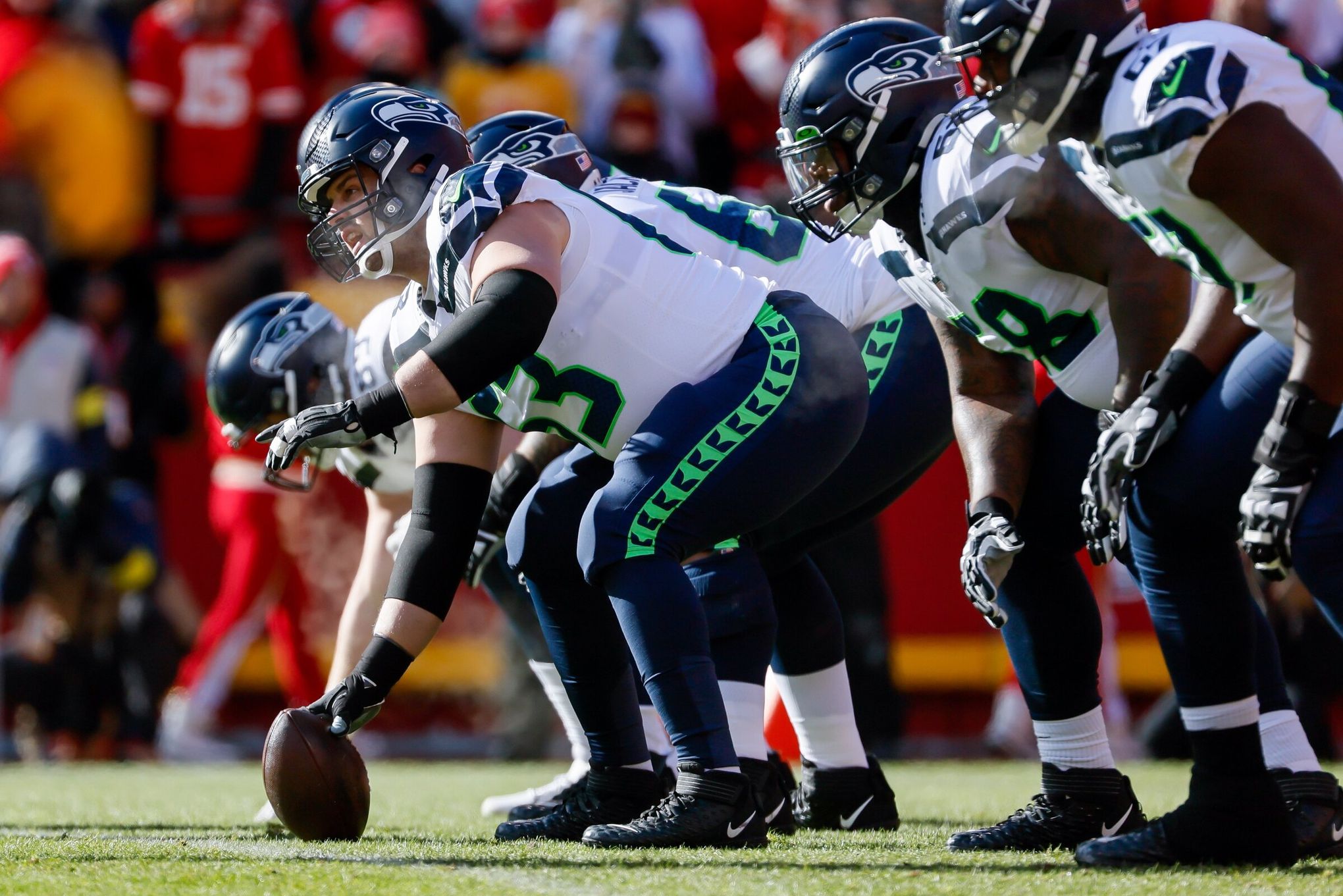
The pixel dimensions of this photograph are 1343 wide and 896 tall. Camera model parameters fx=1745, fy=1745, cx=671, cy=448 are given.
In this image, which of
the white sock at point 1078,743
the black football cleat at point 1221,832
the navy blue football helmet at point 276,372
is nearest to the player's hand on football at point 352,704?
the navy blue football helmet at point 276,372

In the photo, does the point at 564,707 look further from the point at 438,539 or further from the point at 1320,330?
the point at 1320,330

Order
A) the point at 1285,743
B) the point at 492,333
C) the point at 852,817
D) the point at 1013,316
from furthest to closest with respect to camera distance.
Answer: the point at 852,817 → the point at 1285,743 → the point at 1013,316 → the point at 492,333

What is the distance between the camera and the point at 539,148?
486cm

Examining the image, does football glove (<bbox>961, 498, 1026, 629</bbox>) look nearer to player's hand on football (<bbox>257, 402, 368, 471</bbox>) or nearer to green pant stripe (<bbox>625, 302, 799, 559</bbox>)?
green pant stripe (<bbox>625, 302, 799, 559</bbox>)

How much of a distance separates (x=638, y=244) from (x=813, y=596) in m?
1.32

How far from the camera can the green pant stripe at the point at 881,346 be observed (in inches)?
172

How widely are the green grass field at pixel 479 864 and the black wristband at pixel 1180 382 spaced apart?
818 mm

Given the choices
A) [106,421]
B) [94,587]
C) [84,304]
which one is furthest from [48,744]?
[84,304]

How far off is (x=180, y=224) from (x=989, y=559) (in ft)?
22.6

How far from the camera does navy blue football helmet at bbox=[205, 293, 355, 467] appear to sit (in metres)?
4.70

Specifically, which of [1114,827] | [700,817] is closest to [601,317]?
[700,817]

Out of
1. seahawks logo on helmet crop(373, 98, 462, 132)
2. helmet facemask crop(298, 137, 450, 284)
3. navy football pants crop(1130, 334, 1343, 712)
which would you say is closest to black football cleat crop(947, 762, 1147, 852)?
navy football pants crop(1130, 334, 1343, 712)

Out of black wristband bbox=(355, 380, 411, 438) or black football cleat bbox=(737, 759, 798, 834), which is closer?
black wristband bbox=(355, 380, 411, 438)

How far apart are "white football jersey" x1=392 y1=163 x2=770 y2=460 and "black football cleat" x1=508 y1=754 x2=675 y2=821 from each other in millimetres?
1160
